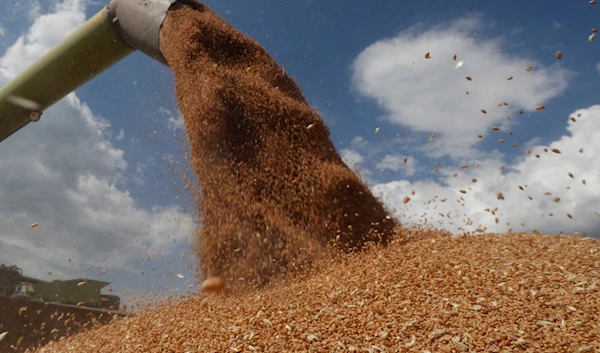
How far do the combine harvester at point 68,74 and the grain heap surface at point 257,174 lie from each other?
0.47m

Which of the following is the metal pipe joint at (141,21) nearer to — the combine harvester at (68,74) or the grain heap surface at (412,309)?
the combine harvester at (68,74)

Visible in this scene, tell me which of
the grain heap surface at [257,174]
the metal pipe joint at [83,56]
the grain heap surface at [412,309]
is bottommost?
the grain heap surface at [412,309]

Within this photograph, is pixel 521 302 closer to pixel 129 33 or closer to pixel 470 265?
pixel 470 265

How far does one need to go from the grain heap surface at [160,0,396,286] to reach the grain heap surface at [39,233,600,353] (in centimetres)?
33

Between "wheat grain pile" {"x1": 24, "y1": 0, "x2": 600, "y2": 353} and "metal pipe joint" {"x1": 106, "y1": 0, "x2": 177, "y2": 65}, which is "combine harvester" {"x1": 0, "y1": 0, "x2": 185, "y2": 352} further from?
"wheat grain pile" {"x1": 24, "y1": 0, "x2": 600, "y2": 353}

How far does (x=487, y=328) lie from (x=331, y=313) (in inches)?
32.9

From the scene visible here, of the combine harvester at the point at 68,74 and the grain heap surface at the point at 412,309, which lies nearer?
the grain heap surface at the point at 412,309

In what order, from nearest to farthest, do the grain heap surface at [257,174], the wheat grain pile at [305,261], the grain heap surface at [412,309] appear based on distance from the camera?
the grain heap surface at [412,309]
the wheat grain pile at [305,261]
the grain heap surface at [257,174]

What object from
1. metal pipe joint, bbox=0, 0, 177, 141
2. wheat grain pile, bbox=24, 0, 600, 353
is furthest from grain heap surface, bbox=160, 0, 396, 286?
metal pipe joint, bbox=0, 0, 177, 141

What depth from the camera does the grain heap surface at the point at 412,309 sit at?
217cm

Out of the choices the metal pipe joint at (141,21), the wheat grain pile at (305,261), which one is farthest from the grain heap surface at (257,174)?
the metal pipe joint at (141,21)

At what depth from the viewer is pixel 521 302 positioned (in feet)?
7.98

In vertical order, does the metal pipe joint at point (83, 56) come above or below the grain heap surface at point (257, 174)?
above

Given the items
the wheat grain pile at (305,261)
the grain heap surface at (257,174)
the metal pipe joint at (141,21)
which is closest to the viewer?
the wheat grain pile at (305,261)
